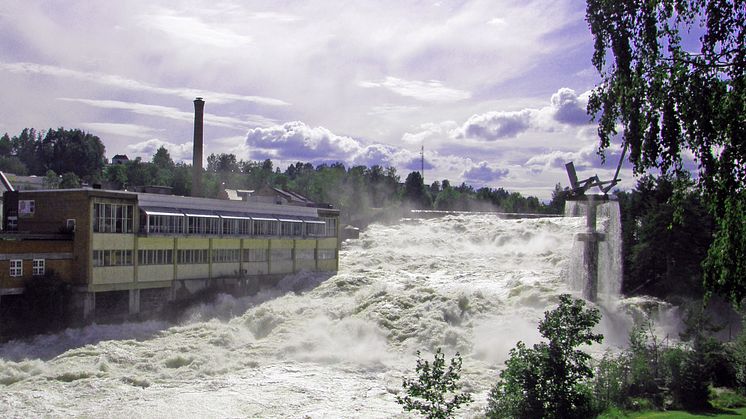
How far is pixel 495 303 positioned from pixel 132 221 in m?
22.5

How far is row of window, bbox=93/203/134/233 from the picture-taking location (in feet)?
124

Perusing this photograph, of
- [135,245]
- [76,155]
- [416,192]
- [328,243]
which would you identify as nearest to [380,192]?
[416,192]

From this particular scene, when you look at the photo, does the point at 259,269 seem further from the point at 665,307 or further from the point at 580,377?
the point at 580,377

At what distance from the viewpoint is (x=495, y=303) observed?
1652 inches

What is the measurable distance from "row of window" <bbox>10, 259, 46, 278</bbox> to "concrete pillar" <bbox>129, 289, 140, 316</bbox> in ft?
18.4

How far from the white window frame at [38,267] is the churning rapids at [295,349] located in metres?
3.41

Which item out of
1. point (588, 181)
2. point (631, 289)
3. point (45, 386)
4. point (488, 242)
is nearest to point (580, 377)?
point (45, 386)

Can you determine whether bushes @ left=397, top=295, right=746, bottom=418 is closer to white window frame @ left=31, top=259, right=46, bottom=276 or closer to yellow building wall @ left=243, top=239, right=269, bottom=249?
white window frame @ left=31, top=259, right=46, bottom=276

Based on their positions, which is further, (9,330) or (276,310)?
(276,310)

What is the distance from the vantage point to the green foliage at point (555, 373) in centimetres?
1689

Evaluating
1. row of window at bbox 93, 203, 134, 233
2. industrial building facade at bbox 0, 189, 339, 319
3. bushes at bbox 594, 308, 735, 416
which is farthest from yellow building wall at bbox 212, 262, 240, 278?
bushes at bbox 594, 308, 735, 416

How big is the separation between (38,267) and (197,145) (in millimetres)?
24479

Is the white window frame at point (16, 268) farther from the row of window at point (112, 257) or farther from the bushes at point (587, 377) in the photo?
the bushes at point (587, 377)

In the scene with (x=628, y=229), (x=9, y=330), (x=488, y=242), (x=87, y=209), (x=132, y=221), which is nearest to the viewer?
(x=9, y=330)
